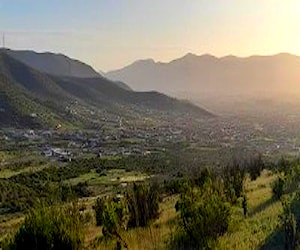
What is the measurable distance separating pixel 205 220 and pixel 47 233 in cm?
467

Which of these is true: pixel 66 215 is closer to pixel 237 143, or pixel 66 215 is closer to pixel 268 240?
pixel 268 240

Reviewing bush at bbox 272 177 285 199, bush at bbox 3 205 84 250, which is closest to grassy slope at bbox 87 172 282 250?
bush at bbox 272 177 285 199

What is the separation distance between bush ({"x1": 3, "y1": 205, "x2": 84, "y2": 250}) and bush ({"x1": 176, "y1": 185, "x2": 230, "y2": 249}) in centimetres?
327

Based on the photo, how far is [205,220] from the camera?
1620 cm

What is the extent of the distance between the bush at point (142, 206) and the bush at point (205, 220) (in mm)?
3321

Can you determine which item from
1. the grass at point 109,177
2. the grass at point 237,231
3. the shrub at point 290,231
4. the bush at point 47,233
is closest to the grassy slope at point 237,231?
the grass at point 237,231

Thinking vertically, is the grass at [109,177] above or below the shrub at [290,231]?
below

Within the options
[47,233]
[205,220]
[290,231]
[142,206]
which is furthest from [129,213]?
[290,231]

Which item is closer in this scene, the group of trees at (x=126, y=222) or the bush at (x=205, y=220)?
the group of trees at (x=126, y=222)

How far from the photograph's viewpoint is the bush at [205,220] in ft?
52.3

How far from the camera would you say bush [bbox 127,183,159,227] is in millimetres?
20484

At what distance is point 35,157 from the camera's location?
111 m

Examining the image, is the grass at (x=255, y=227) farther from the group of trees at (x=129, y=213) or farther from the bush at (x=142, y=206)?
the bush at (x=142, y=206)

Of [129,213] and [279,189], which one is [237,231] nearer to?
[129,213]
